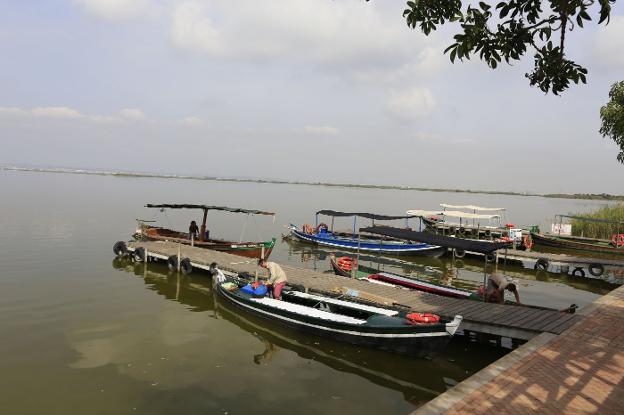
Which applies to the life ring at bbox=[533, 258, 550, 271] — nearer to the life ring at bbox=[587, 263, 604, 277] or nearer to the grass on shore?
the life ring at bbox=[587, 263, 604, 277]

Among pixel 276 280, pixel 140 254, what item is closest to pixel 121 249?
pixel 140 254

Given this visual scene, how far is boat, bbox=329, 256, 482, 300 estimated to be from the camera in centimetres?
1898

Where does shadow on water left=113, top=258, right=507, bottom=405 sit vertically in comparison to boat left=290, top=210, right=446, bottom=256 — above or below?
below

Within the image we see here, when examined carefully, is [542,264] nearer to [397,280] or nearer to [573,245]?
[573,245]

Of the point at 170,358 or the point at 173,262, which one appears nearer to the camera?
the point at 170,358

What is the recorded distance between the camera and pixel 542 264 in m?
31.4

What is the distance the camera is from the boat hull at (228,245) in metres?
27.5

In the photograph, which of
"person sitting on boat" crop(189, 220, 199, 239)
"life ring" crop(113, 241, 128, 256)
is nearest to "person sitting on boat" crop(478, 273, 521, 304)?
"person sitting on boat" crop(189, 220, 199, 239)

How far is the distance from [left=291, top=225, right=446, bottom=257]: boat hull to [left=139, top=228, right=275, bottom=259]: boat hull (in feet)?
30.2

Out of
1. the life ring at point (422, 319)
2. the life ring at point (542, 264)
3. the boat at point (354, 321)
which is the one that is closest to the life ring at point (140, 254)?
the boat at point (354, 321)

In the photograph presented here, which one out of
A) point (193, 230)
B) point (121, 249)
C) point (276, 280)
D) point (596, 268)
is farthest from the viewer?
point (596, 268)

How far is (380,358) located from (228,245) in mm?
16816

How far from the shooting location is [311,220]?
60.3m

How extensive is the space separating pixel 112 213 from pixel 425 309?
152 feet
